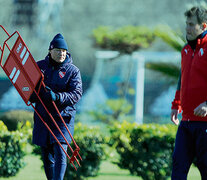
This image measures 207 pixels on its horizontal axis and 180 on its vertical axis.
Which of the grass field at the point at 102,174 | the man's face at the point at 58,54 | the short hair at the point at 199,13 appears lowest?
the grass field at the point at 102,174

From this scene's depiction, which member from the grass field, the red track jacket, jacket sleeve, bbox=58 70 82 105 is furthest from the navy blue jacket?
the grass field

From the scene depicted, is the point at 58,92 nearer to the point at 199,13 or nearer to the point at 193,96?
the point at 193,96

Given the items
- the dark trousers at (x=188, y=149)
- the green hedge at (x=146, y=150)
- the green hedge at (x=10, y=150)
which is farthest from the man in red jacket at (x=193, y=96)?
the green hedge at (x=10, y=150)

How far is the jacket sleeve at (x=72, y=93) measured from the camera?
452 cm

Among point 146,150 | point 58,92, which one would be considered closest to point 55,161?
point 58,92

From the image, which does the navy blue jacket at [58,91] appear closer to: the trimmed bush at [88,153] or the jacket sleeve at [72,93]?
the jacket sleeve at [72,93]

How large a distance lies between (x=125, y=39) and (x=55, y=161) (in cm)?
1380

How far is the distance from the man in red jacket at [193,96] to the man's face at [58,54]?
1.20m

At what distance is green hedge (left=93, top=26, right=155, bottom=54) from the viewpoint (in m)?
18.3

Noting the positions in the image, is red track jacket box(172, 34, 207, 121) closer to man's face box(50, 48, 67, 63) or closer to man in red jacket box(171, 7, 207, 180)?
man in red jacket box(171, 7, 207, 180)

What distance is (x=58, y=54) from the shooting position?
15.5ft

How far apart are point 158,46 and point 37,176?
15448 mm

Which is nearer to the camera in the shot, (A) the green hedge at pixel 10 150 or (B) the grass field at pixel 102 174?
(A) the green hedge at pixel 10 150

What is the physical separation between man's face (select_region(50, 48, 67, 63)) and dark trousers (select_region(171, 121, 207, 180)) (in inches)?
52.7
